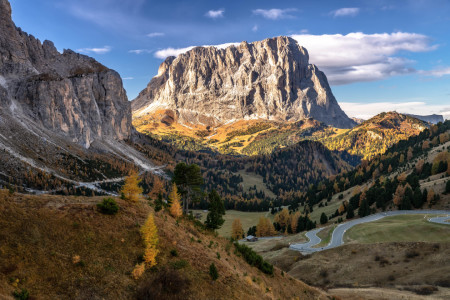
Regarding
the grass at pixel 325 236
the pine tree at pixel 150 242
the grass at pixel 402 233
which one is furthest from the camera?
the grass at pixel 325 236

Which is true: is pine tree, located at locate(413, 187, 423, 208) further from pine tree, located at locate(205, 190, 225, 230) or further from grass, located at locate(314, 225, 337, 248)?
pine tree, located at locate(205, 190, 225, 230)

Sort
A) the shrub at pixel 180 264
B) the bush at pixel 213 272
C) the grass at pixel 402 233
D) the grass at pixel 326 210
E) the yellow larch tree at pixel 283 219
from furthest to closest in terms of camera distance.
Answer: the yellow larch tree at pixel 283 219
the grass at pixel 326 210
the grass at pixel 402 233
the bush at pixel 213 272
the shrub at pixel 180 264

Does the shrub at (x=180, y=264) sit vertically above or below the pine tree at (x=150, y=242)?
below

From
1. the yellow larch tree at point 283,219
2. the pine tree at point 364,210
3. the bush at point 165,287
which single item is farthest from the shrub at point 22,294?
the yellow larch tree at point 283,219

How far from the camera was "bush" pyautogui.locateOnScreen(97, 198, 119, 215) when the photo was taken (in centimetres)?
3162

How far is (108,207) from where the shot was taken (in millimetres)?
31609

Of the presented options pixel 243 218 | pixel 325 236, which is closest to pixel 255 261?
pixel 325 236

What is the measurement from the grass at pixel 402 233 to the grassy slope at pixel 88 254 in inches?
1855

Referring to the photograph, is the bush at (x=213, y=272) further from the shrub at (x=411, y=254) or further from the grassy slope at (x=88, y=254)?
the shrub at (x=411, y=254)

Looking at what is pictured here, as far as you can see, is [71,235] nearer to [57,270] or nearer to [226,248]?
[57,270]

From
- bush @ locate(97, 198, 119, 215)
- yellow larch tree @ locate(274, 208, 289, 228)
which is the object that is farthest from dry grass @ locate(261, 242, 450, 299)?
yellow larch tree @ locate(274, 208, 289, 228)

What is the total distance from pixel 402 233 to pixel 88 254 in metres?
72.9

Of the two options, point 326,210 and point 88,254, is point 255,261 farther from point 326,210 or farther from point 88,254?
point 326,210

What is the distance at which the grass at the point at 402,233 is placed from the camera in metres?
63.5
